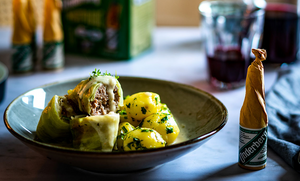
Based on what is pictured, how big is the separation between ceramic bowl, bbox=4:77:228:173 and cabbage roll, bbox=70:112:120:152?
7 centimetres

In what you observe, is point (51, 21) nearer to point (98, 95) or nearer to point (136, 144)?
point (98, 95)

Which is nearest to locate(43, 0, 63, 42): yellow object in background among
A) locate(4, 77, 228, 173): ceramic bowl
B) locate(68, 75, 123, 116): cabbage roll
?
locate(4, 77, 228, 173): ceramic bowl

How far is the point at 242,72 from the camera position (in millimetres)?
1533

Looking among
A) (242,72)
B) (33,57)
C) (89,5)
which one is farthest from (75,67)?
(242,72)

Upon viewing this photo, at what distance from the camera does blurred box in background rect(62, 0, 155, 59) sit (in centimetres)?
183

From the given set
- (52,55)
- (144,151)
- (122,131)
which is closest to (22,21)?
(52,55)

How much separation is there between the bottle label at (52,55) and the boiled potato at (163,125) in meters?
0.94

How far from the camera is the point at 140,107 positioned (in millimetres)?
992

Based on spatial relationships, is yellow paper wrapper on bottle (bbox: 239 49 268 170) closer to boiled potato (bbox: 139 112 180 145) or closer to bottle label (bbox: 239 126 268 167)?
bottle label (bbox: 239 126 268 167)

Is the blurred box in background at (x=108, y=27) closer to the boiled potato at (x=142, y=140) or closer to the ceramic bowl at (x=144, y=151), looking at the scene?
the ceramic bowl at (x=144, y=151)

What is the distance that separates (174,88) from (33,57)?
93 centimetres

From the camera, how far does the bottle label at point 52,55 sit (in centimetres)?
171

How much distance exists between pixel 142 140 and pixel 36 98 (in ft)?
1.49

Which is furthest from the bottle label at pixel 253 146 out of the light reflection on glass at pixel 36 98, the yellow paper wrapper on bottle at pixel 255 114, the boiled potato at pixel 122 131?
the light reflection on glass at pixel 36 98
